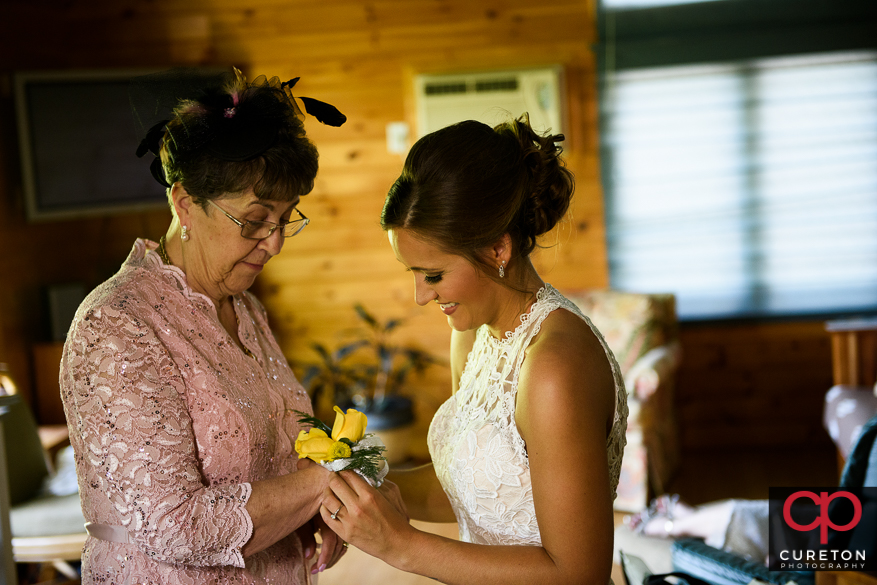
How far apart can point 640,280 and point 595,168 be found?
0.75 meters

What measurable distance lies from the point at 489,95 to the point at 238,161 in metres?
3.44

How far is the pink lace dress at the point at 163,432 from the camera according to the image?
123 centimetres

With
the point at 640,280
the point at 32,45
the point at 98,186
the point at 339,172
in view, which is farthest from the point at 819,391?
the point at 32,45

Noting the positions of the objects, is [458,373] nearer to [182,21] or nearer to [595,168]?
[595,168]

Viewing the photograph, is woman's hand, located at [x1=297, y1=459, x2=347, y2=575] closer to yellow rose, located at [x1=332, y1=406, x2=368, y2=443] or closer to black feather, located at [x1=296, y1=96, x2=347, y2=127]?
yellow rose, located at [x1=332, y1=406, x2=368, y2=443]

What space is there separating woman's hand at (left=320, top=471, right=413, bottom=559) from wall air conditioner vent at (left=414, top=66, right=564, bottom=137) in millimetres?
3460

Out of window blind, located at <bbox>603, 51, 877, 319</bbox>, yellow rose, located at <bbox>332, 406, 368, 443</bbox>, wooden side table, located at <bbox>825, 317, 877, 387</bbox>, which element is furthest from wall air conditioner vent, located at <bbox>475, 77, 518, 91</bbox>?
yellow rose, located at <bbox>332, 406, 368, 443</bbox>

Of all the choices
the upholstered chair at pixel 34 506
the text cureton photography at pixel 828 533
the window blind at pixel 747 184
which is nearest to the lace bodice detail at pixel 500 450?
the text cureton photography at pixel 828 533

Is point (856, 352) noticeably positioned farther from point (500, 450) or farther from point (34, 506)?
point (34, 506)

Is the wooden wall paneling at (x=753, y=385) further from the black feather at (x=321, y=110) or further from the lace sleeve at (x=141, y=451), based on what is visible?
the lace sleeve at (x=141, y=451)

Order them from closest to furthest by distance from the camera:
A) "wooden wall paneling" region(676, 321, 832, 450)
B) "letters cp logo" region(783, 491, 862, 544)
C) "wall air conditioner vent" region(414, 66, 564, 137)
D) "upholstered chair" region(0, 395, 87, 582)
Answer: "letters cp logo" region(783, 491, 862, 544) → "upholstered chair" region(0, 395, 87, 582) → "wall air conditioner vent" region(414, 66, 564, 137) → "wooden wall paneling" region(676, 321, 832, 450)

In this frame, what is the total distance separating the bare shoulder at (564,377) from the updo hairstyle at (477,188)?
0.70ft

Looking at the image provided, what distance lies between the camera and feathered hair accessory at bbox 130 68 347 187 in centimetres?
138

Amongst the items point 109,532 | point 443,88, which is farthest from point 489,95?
point 109,532
